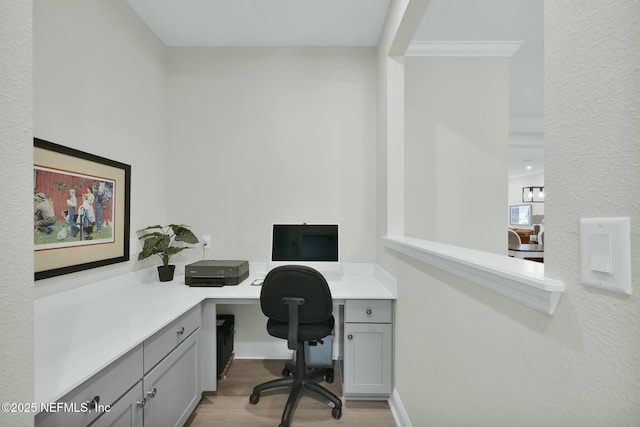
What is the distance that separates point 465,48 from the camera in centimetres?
234

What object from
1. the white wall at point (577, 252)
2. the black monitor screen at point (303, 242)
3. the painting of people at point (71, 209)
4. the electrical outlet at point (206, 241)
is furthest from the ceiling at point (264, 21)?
the white wall at point (577, 252)

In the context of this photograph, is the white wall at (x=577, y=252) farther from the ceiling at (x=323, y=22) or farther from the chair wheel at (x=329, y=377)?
the ceiling at (x=323, y=22)

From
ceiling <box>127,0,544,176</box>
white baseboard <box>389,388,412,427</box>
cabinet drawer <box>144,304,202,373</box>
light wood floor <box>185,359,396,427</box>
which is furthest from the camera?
ceiling <box>127,0,544,176</box>

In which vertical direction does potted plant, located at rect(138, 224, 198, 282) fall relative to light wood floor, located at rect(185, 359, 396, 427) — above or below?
above

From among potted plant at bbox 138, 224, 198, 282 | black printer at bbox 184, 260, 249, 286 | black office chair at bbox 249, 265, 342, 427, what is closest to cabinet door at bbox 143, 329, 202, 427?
black printer at bbox 184, 260, 249, 286

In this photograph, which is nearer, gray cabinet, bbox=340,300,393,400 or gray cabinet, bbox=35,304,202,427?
gray cabinet, bbox=35,304,202,427

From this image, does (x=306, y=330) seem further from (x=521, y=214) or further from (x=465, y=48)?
(x=521, y=214)

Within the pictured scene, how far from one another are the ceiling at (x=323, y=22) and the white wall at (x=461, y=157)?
0.25 meters

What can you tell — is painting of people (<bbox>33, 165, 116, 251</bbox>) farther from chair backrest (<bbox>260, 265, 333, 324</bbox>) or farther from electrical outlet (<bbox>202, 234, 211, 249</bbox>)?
chair backrest (<bbox>260, 265, 333, 324</bbox>)

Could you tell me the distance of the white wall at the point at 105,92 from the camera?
1.38 meters

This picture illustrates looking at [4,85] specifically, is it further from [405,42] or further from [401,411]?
[401,411]

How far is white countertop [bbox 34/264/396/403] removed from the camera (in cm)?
91

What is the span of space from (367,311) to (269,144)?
1.55 metres


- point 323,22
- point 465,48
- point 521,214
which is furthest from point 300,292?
point 521,214
